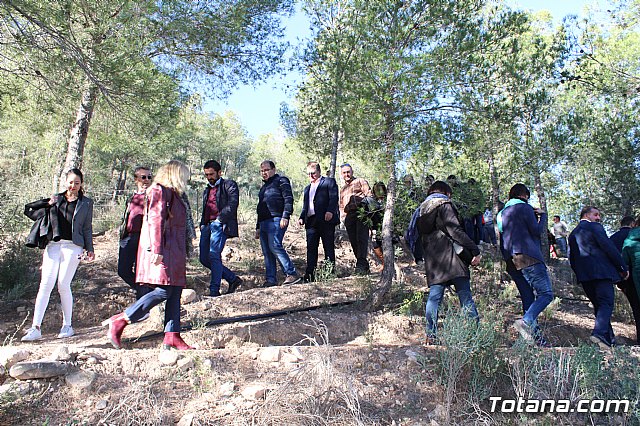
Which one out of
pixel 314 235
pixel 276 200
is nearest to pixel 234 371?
pixel 276 200

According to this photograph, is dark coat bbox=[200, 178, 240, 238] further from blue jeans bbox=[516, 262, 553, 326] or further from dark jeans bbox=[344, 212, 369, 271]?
blue jeans bbox=[516, 262, 553, 326]

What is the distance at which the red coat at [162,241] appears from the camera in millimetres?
4398

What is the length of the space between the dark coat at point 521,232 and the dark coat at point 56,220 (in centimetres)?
467

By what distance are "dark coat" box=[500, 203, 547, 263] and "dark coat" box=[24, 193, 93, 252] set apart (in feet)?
15.3

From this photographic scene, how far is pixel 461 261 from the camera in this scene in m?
5.05

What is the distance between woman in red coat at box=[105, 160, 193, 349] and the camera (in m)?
4.40

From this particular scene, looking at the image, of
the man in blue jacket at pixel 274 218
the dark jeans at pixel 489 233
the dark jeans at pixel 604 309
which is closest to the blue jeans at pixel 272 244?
the man in blue jacket at pixel 274 218

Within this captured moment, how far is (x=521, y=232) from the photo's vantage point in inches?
214

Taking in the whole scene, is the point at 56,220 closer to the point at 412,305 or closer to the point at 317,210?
the point at 317,210

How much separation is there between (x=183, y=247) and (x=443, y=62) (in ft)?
12.9

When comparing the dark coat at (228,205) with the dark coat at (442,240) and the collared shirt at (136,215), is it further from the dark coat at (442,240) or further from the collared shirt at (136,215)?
the dark coat at (442,240)

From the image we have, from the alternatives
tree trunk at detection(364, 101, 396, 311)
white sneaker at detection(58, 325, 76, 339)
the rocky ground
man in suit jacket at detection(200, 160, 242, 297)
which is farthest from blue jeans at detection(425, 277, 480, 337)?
white sneaker at detection(58, 325, 76, 339)

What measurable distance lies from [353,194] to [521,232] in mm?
3129

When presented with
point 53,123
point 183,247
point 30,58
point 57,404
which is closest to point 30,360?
point 57,404
